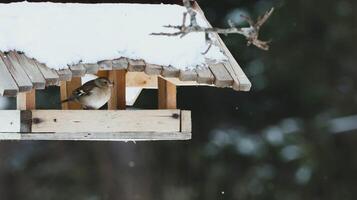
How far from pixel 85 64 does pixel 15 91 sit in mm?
354

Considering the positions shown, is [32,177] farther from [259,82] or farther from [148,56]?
[148,56]

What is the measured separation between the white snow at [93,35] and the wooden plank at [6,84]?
157 millimetres

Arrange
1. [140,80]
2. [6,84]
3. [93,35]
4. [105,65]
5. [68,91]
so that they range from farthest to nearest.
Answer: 1. [140,80]
2. [68,91]
3. [93,35]
4. [105,65]
5. [6,84]

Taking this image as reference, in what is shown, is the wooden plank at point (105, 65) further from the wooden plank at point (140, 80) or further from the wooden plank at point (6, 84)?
the wooden plank at point (140, 80)

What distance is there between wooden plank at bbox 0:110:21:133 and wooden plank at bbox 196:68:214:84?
718 mm

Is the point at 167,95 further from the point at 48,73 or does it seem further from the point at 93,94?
the point at 48,73

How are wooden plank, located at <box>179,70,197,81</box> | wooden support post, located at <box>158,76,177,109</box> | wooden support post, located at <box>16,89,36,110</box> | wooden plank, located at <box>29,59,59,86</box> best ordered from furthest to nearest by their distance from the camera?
wooden support post, located at <box>158,76,177,109</box> → wooden support post, located at <box>16,89,36,110</box> → wooden plank, located at <box>179,70,197,81</box> → wooden plank, located at <box>29,59,59,86</box>

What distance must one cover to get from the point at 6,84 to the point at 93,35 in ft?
1.57

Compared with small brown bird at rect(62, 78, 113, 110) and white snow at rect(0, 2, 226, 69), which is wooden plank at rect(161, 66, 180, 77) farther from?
small brown bird at rect(62, 78, 113, 110)

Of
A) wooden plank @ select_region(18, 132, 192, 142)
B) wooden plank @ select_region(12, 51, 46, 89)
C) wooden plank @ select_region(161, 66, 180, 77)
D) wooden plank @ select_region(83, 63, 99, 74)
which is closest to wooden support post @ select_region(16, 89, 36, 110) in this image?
wooden plank @ select_region(18, 132, 192, 142)

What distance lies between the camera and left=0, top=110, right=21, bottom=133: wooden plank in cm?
435

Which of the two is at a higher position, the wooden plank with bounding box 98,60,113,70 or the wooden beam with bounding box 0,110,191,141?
the wooden plank with bounding box 98,60,113,70

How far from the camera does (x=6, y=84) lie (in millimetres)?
3994

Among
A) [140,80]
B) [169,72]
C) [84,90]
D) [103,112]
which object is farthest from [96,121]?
[140,80]
